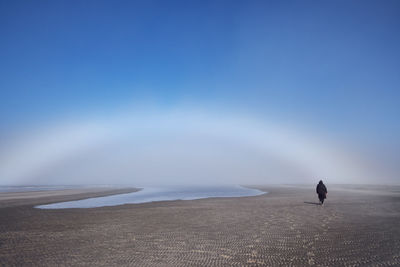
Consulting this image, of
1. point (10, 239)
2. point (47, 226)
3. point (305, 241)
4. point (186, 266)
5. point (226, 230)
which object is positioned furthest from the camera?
point (47, 226)

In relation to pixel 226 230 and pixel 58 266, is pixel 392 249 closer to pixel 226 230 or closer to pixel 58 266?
pixel 226 230

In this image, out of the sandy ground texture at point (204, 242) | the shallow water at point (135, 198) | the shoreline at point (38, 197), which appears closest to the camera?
the sandy ground texture at point (204, 242)

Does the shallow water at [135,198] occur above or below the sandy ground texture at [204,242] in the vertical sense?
above

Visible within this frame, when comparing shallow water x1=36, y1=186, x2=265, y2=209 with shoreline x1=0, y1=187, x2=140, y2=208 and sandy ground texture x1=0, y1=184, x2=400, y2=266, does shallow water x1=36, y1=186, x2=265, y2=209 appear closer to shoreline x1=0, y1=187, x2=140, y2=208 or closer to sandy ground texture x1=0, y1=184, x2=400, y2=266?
shoreline x1=0, y1=187, x2=140, y2=208

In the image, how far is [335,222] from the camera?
15.1 meters

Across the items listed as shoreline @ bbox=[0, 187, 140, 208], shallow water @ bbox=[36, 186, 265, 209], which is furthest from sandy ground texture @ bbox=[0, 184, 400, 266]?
shoreline @ bbox=[0, 187, 140, 208]

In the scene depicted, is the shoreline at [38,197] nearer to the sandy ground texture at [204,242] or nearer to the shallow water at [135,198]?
the shallow water at [135,198]

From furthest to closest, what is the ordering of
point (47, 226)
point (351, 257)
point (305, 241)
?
1. point (47, 226)
2. point (305, 241)
3. point (351, 257)

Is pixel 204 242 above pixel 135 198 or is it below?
below

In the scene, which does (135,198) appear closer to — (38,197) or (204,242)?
(38,197)

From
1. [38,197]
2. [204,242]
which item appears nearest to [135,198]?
[38,197]

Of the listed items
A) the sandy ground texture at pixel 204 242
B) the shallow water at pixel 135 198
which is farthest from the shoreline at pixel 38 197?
the sandy ground texture at pixel 204 242

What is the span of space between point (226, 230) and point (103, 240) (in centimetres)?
594

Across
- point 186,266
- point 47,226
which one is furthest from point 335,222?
point 47,226
